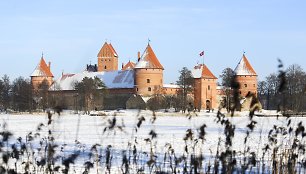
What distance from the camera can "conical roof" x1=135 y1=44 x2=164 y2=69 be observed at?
8062cm

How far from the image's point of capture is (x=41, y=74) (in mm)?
94312

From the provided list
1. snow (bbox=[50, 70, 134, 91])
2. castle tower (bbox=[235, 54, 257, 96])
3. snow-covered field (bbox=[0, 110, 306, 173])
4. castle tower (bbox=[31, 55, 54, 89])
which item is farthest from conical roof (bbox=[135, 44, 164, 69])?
snow-covered field (bbox=[0, 110, 306, 173])

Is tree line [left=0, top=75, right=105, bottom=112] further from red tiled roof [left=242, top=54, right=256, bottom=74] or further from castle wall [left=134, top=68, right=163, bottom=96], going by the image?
red tiled roof [left=242, top=54, right=256, bottom=74]

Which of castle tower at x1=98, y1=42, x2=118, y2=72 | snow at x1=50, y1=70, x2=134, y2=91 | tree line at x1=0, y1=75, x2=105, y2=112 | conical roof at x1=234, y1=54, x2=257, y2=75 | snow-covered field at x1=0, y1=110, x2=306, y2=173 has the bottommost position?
snow-covered field at x1=0, y1=110, x2=306, y2=173

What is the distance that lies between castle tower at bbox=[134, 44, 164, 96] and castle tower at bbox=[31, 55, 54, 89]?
851 inches

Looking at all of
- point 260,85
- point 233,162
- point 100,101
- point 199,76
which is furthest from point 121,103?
point 233,162

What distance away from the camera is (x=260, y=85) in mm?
91812

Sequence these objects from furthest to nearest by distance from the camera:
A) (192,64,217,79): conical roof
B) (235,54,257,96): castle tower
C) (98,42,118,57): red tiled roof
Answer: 1. (98,42,118,57): red tiled roof
2. (235,54,257,96): castle tower
3. (192,64,217,79): conical roof

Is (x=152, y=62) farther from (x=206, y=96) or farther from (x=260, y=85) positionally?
(x=260, y=85)

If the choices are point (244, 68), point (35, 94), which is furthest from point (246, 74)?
point (35, 94)

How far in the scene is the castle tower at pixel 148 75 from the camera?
79944mm

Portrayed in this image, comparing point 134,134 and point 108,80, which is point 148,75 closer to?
point 108,80

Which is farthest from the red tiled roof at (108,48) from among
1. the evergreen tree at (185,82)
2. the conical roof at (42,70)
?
the evergreen tree at (185,82)

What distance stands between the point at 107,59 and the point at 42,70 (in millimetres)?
17753
